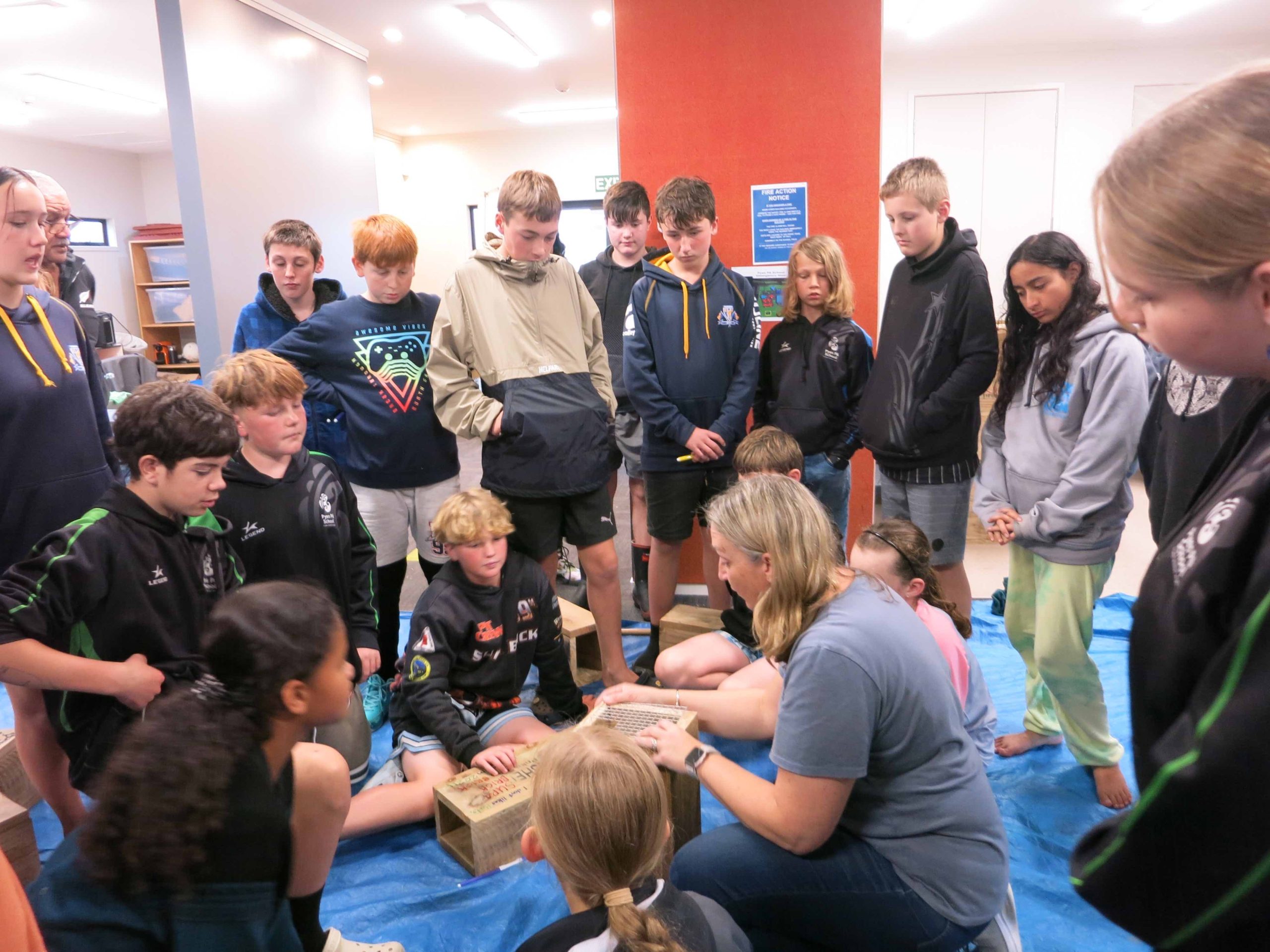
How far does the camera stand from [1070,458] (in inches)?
85.6

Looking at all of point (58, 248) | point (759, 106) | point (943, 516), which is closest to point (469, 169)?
point (759, 106)

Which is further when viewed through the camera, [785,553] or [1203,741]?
[785,553]

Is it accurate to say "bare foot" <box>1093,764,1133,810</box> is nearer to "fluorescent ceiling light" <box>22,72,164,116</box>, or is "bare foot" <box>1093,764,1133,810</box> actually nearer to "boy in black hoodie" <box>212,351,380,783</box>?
"boy in black hoodie" <box>212,351,380,783</box>

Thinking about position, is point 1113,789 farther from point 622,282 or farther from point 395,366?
point 622,282

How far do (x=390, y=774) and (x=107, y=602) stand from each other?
0.91 metres

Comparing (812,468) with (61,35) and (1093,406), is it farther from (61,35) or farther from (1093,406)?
(61,35)

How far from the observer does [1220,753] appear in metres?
0.56

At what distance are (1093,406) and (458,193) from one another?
995 centimetres

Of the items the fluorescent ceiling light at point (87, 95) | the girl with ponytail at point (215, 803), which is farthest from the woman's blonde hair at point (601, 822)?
the fluorescent ceiling light at point (87, 95)

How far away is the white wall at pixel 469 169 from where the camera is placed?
10453 millimetres

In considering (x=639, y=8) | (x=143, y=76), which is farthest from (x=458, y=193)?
(x=639, y=8)

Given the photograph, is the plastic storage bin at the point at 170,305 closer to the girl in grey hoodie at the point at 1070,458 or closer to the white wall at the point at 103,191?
the white wall at the point at 103,191

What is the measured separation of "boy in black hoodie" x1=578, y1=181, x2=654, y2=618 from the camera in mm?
3426

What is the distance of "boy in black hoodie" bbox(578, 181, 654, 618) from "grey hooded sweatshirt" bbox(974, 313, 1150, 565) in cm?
157
